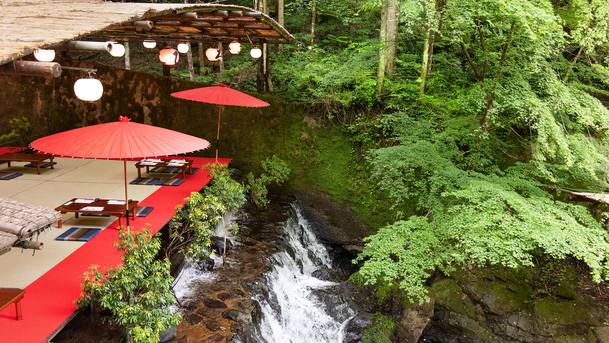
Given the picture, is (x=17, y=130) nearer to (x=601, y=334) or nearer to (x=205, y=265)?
(x=205, y=265)

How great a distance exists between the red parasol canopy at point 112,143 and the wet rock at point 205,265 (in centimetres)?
308

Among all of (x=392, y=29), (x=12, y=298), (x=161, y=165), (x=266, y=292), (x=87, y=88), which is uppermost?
(x=392, y=29)

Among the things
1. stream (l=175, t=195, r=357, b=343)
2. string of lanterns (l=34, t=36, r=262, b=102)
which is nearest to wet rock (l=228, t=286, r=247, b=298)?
stream (l=175, t=195, r=357, b=343)

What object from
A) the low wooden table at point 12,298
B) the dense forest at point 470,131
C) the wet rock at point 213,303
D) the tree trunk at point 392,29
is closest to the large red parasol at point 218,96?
the dense forest at point 470,131

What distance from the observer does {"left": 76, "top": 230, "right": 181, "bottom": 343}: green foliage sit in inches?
159

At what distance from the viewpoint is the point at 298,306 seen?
738 cm

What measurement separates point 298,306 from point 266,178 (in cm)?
388

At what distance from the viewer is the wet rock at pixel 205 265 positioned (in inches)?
279

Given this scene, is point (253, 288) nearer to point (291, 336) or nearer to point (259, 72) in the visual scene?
point (291, 336)

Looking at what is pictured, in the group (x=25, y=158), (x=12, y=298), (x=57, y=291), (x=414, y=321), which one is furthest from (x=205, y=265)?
(x=25, y=158)

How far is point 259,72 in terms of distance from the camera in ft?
37.6

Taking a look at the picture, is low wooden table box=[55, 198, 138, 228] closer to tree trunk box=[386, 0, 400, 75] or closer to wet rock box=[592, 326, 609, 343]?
tree trunk box=[386, 0, 400, 75]

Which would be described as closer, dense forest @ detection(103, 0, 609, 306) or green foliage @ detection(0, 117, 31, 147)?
dense forest @ detection(103, 0, 609, 306)

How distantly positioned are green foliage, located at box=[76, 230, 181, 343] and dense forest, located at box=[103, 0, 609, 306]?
3.53m
